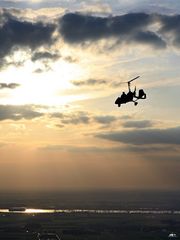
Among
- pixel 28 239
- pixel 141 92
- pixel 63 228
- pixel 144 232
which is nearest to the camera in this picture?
pixel 141 92

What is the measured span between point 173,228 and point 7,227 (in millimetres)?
72595

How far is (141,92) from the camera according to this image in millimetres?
54500

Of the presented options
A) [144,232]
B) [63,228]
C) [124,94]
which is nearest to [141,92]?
[124,94]

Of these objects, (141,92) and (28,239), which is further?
(28,239)

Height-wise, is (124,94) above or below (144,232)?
above

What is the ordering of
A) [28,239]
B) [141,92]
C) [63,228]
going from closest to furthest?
[141,92]
[28,239]
[63,228]

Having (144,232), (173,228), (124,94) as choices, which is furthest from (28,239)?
(124,94)

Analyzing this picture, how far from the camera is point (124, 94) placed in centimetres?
5572

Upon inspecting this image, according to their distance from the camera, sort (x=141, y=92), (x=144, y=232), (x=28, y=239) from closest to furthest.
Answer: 1. (x=141, y=92)
2. (x=28, y=239)
3. (x=144, y=232)

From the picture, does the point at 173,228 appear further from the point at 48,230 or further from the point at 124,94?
the point at 124,94

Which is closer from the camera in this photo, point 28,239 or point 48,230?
point 28,239

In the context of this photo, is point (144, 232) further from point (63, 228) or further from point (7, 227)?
point (7, 227)

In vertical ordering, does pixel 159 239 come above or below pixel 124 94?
below

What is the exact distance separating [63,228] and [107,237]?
3453cm
